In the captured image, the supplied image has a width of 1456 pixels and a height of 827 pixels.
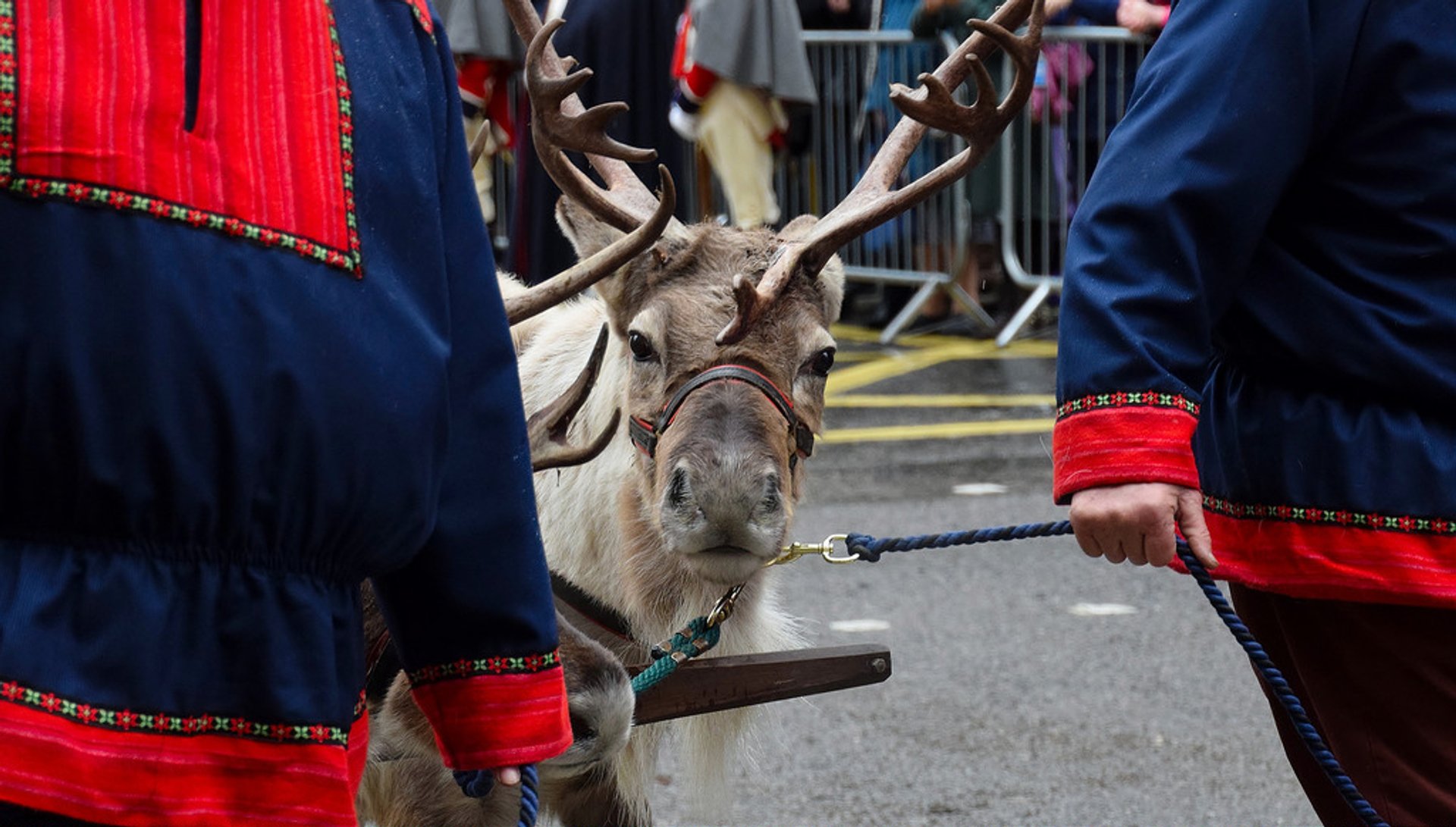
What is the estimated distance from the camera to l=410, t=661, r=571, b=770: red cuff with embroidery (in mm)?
1689

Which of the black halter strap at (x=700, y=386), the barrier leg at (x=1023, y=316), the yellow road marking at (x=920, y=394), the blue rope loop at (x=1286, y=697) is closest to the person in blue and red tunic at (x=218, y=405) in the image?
the blue rope loop at (x=1286, y=697)

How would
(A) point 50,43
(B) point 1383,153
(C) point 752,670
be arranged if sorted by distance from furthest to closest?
(C) point 752,670
(B) point 1383,153
(A) point 50,43

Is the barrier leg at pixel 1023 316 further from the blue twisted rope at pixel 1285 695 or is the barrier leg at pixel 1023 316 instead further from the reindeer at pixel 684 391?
the blue twisted rope at pixel 1285 695

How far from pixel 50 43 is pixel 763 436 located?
6.22 ft

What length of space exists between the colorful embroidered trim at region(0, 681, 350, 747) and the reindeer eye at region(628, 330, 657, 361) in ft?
6.21

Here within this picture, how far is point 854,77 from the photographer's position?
1065cm

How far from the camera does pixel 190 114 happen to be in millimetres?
1479

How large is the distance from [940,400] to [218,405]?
7.72 meters

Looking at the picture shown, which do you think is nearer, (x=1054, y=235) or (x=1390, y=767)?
(x=1390, y=767)

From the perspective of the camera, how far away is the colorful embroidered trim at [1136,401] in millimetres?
2143

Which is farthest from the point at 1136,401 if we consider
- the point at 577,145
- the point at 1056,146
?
the point at 1056,146

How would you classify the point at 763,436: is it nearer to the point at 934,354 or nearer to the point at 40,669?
the point at 40,669

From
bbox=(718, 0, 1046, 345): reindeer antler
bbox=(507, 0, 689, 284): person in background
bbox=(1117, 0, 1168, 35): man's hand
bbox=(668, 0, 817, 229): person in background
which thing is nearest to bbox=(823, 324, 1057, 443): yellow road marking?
bbox=(668, 0, 817, 229): person in background

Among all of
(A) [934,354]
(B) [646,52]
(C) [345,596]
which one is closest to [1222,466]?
(C) [345,596]
